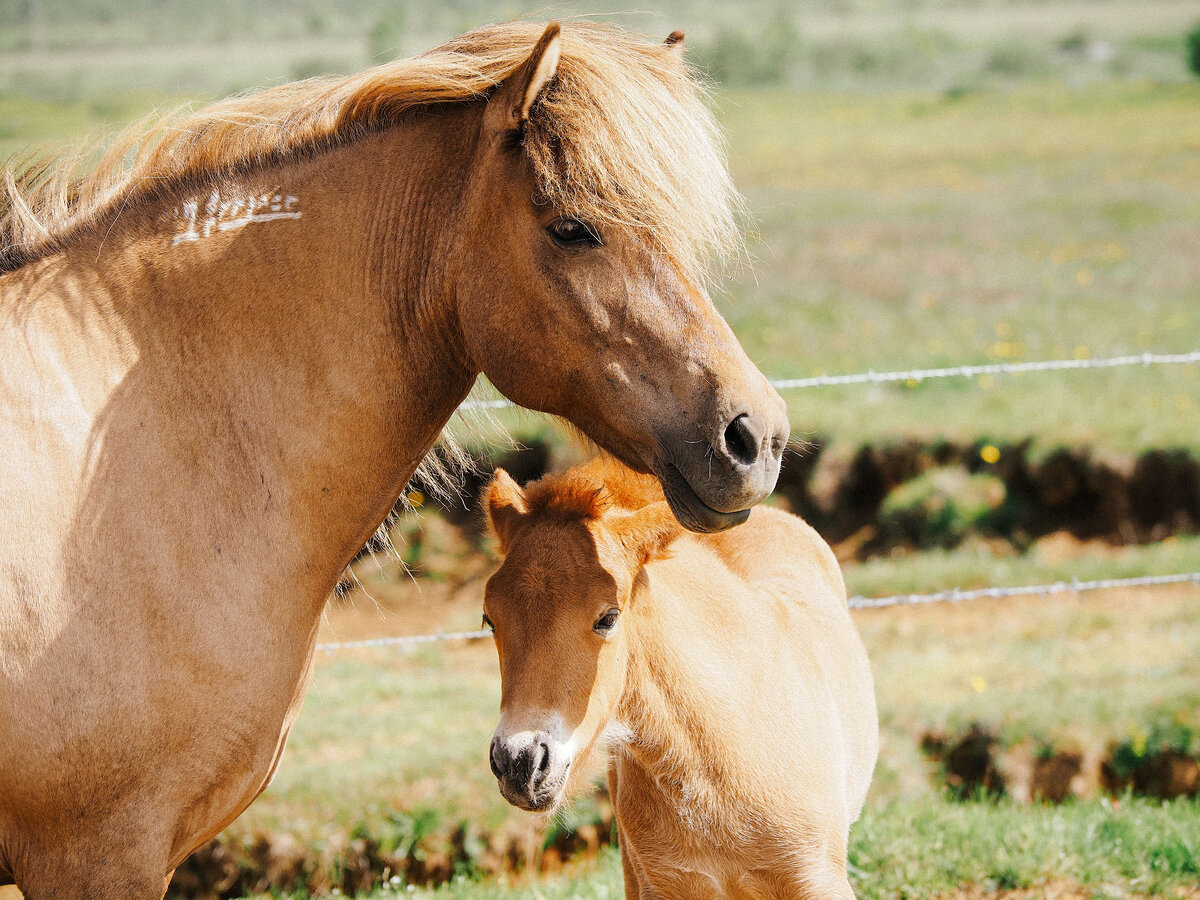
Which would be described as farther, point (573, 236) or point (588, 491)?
point (588, 491)

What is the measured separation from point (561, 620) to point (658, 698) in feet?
1.39

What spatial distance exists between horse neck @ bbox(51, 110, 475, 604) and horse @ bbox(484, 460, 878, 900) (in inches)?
24.4

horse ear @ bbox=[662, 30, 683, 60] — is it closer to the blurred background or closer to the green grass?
the blurred background

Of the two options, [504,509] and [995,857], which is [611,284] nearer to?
[504,509]

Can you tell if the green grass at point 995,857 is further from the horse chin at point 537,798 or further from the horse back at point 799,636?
the horse chin at point 537,798

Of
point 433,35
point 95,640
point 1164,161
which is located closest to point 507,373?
point 95,640

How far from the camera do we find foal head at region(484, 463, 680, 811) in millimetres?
2443

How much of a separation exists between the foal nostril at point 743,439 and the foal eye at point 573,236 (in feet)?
1.39

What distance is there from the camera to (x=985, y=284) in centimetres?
1200

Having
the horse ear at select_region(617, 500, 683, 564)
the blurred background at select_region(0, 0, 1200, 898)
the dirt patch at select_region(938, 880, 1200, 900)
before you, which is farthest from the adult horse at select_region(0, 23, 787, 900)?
the dirt patch at select_region(938, 880, 1200, 900)

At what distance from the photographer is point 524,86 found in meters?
1.91

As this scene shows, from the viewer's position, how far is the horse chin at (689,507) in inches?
78.3

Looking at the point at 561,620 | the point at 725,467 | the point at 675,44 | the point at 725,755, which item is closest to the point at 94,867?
the point at 561,620

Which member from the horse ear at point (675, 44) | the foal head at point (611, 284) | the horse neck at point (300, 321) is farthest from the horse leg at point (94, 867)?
the horse ear at point (675, 44)
